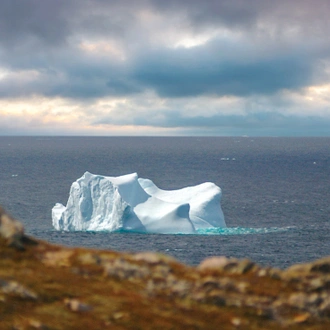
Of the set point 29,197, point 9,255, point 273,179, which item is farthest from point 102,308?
point 273,179

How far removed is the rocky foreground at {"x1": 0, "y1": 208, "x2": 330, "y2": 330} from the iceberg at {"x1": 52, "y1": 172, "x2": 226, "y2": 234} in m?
53.2

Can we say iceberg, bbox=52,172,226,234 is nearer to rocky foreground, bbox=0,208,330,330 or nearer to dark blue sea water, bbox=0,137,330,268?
dark blue sea water, bbox=0,137,330,268

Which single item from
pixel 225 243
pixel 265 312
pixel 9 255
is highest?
pixel 9 255

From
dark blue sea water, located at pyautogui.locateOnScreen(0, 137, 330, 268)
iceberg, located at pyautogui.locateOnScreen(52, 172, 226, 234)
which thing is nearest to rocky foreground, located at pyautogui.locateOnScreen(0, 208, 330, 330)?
dark blue sea water, located at pyautogui.locateOnScreen(0, 137, 330, 268)

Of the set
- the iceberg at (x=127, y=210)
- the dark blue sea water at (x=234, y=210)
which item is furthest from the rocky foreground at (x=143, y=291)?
the iceberg at (x=127, y=210)

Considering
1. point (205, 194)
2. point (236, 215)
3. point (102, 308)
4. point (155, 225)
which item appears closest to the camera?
point (102, 308)

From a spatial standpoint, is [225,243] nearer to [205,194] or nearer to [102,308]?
[205,194]

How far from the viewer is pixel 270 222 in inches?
3157

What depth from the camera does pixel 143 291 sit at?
12.2 metres

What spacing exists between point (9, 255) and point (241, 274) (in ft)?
18.7

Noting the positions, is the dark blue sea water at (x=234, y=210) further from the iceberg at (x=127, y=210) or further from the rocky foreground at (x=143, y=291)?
the rocky foreground at (x=143, y=291)

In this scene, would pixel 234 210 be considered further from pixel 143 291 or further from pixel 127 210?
pixel 143 291

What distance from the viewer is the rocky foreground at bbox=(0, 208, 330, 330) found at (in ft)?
36.5

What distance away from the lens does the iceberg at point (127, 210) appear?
69.4 metres
